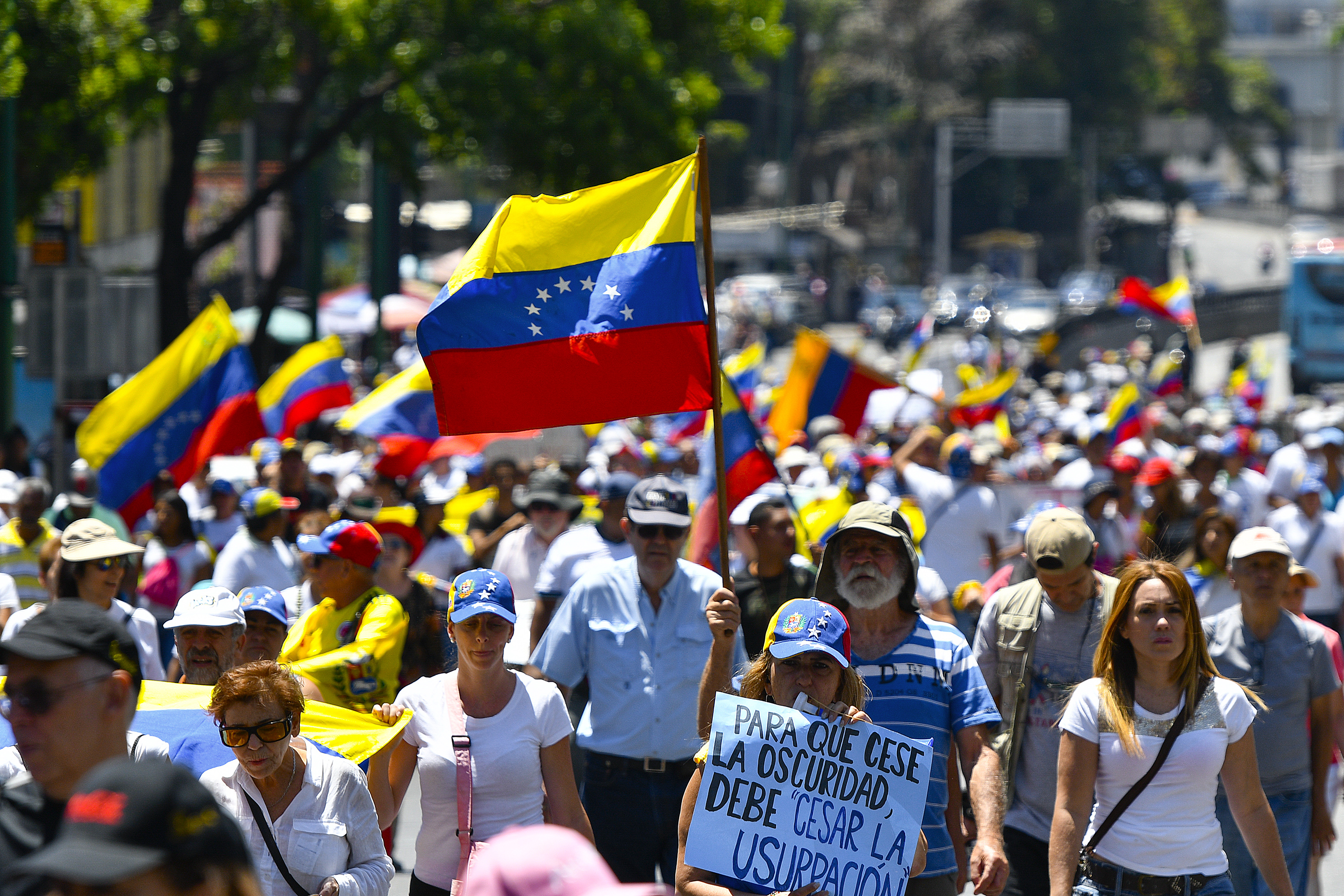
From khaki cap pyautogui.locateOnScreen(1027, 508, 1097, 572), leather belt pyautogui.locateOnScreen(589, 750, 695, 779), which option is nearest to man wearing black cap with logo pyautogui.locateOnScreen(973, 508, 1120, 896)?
khaki cap pyautogui.locateOnScreen(1027, 508, 1097, 572)

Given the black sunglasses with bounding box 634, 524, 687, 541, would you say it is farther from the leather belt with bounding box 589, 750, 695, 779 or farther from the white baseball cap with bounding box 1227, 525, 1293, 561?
the white baseball cap with bounding box 1227, 525, 1293, 561

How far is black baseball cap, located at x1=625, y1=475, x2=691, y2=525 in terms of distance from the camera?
250 inches

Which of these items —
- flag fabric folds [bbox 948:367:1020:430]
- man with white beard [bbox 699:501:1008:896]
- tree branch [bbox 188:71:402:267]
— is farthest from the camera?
tree branch [bbox 188:71:402:267]

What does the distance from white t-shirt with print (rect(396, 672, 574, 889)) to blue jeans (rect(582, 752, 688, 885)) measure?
3.45 feet

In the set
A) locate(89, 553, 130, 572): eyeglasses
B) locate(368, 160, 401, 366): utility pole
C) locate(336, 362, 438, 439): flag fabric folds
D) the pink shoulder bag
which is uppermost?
locate(368, 160, 401, 366): utility pole

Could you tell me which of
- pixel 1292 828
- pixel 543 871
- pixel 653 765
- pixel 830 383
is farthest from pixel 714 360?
pixel 830 383

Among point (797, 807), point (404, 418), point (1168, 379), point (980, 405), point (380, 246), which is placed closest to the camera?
point (797, 807)

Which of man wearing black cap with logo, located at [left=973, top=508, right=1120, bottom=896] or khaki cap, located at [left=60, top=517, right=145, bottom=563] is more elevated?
khaki cap, located at [left=60, top=517, right=145, bottom=563]

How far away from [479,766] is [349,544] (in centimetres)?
144

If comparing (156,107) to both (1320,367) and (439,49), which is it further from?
(1320,367)

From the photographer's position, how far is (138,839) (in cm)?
243

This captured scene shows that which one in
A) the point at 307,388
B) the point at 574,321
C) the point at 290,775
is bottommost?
the point at 290,775

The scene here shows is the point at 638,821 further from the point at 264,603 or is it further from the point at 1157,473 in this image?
the point at 1157,473

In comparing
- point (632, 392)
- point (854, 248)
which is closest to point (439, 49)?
point (632, 392)
